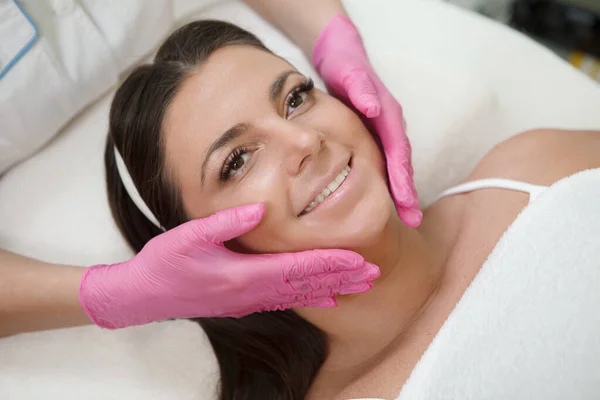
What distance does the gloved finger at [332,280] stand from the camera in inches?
36.9

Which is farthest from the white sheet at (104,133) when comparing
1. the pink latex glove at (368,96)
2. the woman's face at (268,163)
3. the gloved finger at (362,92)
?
the woman's face at (268,163)

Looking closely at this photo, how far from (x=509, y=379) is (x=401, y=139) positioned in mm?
500

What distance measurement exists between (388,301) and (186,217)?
0.43m

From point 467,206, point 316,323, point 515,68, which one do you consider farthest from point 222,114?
point 515,68

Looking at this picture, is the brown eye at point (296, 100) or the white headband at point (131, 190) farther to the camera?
the white headband at point (131, 190)

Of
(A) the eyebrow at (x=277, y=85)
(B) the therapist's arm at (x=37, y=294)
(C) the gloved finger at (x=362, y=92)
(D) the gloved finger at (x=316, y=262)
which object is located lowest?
(D) the gloved finger at (x=316, y=262)

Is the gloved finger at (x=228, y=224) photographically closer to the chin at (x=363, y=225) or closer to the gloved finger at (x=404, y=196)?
the chin at (x=363, y=225)

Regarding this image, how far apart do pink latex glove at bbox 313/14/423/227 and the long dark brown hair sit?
22 centimetres

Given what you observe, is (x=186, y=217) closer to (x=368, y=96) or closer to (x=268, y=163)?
(x=268, y=163)

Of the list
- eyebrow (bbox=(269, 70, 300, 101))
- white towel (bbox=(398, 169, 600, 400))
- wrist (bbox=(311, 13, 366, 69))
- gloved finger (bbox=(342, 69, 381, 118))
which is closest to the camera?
white towel (bbox=(398, 169, 600, 400))

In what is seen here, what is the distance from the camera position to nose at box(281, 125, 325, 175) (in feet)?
3.00

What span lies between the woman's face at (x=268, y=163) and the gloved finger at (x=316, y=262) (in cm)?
3

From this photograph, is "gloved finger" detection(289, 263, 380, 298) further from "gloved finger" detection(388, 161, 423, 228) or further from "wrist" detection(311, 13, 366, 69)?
"wrist" detection(311, 13, 366, 69)

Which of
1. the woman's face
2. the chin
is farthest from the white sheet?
the chin
